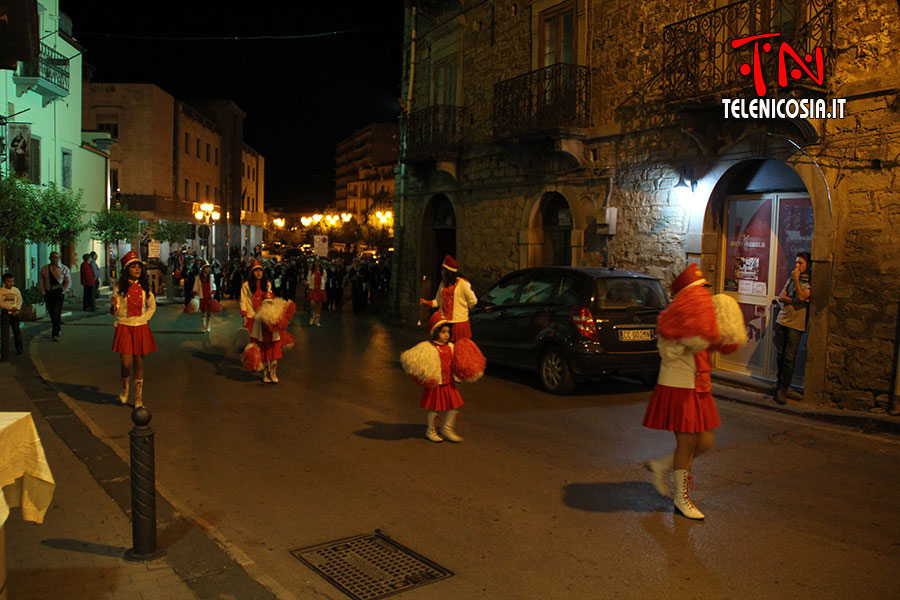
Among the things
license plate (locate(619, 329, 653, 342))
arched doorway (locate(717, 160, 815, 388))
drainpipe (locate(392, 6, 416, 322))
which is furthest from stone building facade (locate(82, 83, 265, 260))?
license plate (locate(619, 329, 653, 342))

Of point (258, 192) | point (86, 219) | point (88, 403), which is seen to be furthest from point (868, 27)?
point (258, 192)

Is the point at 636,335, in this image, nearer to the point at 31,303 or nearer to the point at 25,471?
the point at 25,471

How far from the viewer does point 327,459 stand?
7332 millimetres

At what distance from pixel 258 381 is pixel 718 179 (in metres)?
7.82

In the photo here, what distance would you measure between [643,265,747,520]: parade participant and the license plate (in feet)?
15.0

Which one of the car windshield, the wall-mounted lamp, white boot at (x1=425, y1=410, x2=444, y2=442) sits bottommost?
white boot at (x1=425, y1=410, x2=444, y2=442)

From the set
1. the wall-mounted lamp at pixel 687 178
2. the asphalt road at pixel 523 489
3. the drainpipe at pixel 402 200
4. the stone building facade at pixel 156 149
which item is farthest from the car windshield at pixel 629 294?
the stone building facade at pixel 156 149

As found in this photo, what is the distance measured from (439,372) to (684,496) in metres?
2.79

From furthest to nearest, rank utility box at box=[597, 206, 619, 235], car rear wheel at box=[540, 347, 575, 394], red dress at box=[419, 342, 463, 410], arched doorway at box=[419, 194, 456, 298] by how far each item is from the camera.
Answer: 1. arched doorway at box=[419, 194, 456, 298]
2. utility box at box=[597, 206, 619, 235]
3. car rear wheel at box=[540, 347, 575, 394]
4. red dress at box=[419, 342, 463, 410]

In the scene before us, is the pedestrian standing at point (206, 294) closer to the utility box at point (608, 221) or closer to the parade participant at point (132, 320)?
the parade participant at point (132, 320)

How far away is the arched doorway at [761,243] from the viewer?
1127 centimetres

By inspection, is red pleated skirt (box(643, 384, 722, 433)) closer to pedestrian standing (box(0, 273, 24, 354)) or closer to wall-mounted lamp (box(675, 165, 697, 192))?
wall-mounted lamp (box(675, 165, 697, 192))

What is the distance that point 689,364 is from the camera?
5695mm

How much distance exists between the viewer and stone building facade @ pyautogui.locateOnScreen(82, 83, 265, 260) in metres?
42.8
